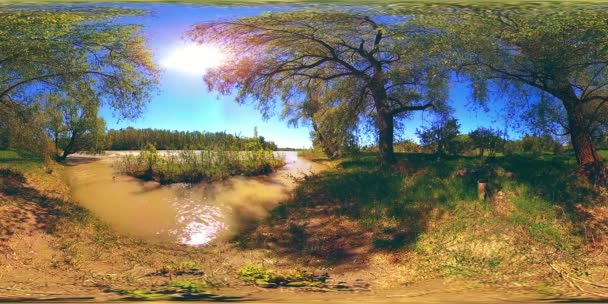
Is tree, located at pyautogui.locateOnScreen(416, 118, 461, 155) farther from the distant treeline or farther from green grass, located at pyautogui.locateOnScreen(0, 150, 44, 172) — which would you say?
green grass, located at pyautogui.locateOnScreen(0, 150, 44, 172)

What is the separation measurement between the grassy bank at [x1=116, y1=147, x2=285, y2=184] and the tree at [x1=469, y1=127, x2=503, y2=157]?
1.25 meters

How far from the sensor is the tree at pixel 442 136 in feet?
9.31

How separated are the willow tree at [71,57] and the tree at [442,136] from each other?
178cm

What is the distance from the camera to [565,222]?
9.45ft

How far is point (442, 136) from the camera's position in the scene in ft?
9.46

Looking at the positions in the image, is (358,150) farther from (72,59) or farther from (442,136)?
(72,59)

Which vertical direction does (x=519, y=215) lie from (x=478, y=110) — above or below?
below

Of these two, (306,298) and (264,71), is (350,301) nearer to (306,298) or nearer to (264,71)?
(306,298)

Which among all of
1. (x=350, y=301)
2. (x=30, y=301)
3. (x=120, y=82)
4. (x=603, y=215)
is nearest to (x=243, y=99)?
(x=120, y=82)

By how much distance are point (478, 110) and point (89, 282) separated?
2.60m

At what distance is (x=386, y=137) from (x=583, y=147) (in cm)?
137

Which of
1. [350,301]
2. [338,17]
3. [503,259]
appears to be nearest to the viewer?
[350,301]

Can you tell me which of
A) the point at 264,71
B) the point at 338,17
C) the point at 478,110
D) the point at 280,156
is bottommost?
the point at 280,156

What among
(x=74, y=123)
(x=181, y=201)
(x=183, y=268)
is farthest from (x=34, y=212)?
(x=183, y=268)
